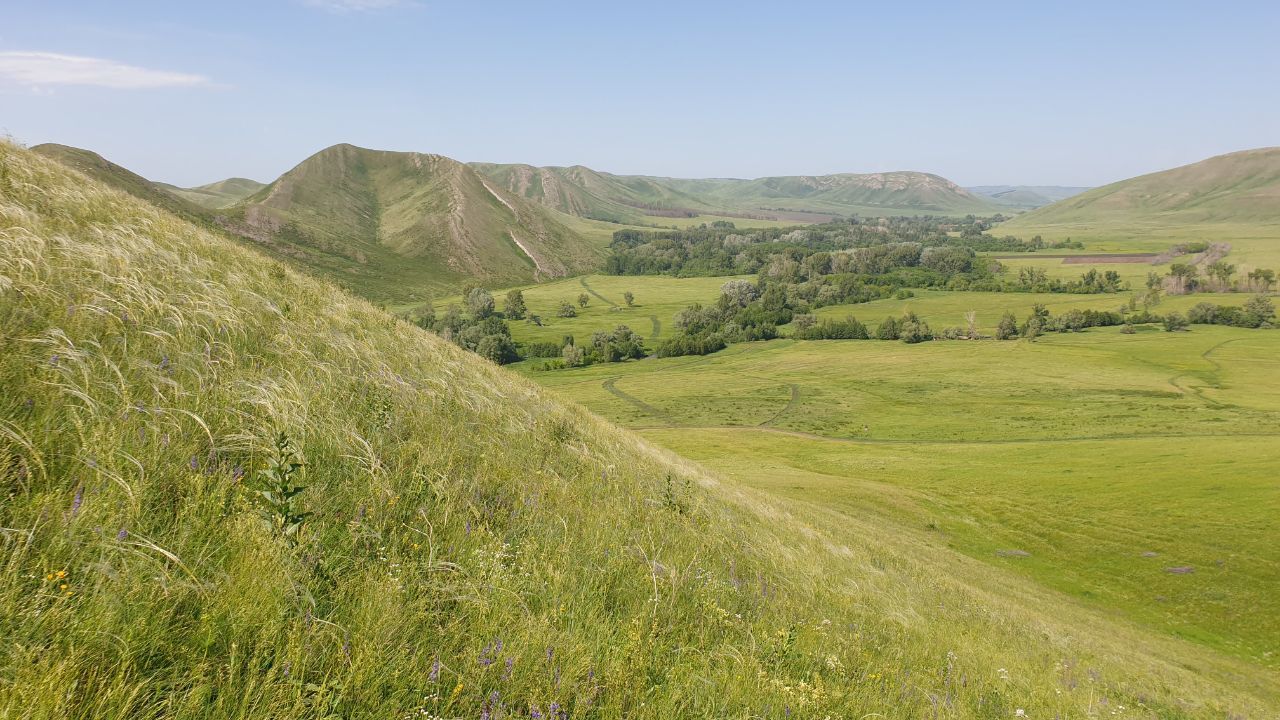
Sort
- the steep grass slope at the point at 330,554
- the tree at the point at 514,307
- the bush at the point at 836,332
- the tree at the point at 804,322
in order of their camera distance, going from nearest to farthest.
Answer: the steep grass slope at the point at 330,554 < the bush at the point at 836,332 < the tree at the point at 804,322 < the tree at the point at 514,307

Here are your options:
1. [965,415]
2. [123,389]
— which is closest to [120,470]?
[123,389]

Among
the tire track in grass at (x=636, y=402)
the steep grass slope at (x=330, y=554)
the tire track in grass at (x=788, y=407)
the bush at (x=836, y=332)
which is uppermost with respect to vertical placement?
the steep grass slope at (x=330, y=554)

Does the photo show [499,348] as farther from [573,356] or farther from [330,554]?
[330,554]

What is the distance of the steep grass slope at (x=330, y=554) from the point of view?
321 centimetres

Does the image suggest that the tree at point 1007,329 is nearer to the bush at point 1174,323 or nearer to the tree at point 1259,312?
the bush at point 1174,323

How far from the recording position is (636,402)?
397ft

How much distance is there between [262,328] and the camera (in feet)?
29.7

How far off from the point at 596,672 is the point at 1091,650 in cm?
2023

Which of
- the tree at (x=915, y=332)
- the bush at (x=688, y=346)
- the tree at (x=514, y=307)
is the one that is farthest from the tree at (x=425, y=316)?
the tree at (x=915, y=332)

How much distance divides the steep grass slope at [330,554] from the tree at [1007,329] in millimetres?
188173

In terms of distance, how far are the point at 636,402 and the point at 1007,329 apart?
122m

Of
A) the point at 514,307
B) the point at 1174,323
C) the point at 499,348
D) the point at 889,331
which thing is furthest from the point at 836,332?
the point at 514,307

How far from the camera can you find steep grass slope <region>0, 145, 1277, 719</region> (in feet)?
10.5

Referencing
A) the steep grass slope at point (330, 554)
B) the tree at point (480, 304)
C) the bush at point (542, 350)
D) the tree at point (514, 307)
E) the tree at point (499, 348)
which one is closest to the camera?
the steep grass slope at point (330, 554)
